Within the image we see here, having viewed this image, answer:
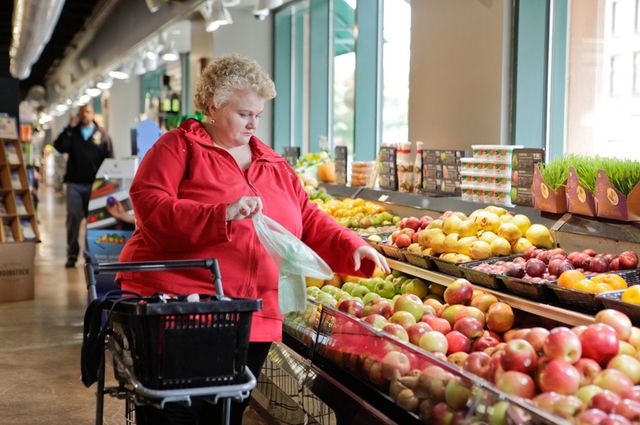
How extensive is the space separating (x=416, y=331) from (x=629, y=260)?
3.07ft

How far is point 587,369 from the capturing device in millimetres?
2309

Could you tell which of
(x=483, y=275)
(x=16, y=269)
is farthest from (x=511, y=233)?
(x=16, y=269)

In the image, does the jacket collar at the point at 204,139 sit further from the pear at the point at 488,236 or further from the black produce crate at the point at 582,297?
the pear at the point at 488,236

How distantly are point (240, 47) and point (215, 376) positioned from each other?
8.74 metres

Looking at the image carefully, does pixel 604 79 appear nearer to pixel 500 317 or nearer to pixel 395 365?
pixel 500 317

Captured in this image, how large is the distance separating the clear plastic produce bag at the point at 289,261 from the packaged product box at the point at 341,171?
421 centimetres

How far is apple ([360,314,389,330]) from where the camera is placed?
3.10 metres

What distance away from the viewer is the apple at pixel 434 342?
2906mm

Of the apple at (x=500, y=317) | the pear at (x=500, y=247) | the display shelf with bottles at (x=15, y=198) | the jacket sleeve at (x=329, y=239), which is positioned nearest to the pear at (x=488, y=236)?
the pear at (x=500, y=247)

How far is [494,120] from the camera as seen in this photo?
5.27 m

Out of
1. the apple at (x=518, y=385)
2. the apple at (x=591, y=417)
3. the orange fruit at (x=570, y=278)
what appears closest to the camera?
the apple at (x=591, y=417)

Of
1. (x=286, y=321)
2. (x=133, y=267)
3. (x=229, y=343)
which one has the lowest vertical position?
(x=286, y=321)

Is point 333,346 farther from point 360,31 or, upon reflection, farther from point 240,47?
point 240,47

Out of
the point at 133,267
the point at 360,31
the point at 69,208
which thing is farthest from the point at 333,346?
the point at 69,208
